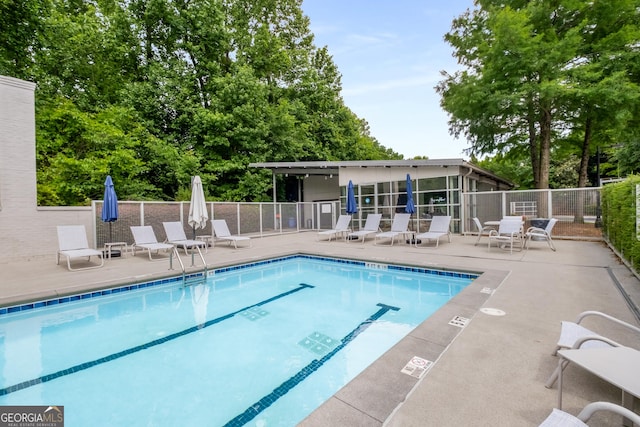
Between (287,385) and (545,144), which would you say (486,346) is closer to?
(287,385)

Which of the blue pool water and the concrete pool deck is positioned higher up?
the concrete pool deck

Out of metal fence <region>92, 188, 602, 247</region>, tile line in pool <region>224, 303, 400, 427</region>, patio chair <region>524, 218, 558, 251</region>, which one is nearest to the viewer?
tile line in pool <region>224, 303, 400, 427</region>

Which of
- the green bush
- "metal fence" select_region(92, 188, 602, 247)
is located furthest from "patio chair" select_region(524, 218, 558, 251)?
the green bush

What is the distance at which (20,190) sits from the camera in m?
8.35

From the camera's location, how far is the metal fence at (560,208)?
34.0 feet

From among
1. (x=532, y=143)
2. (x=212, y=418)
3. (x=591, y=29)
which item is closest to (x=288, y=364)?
(x=212, y=418)

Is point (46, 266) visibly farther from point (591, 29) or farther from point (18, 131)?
point (591, 29)

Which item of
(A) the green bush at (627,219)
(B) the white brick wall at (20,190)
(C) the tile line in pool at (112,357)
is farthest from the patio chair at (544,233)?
(B) the white brick wall at (20,190)

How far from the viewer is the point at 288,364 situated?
3.39 meters

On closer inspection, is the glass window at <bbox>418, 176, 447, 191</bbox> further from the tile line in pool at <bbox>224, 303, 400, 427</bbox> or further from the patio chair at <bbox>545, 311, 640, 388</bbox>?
the patio chair at <bbox>545, 311, 640, 388</bbox>

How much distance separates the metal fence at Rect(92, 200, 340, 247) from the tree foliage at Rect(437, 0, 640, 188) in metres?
9.45

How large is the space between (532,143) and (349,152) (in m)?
13.9

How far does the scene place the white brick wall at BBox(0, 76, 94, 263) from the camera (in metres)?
8.12

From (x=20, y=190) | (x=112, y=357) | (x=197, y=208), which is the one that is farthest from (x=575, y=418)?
(x=20, y=190)
